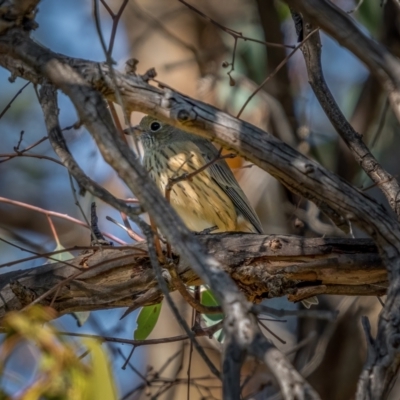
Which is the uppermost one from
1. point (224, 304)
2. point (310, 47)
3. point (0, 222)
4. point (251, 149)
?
point (0, 222)

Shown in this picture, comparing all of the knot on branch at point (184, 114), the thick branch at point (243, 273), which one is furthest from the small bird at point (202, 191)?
the knot on branch at point (184, 114)

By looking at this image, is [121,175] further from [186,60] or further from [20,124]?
[20,124]

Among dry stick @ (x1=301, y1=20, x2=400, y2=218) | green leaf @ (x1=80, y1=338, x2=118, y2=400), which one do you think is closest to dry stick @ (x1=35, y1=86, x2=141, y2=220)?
green leaf @ (x1=80, y1=338, x2=118, y2=400)

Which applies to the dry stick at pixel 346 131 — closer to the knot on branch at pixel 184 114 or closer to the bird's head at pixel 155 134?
the knot on branch at pixel 184 114

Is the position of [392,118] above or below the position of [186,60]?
below

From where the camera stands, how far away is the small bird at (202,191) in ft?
17.2

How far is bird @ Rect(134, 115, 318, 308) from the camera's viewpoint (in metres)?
5.25

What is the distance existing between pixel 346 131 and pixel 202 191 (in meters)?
1.84

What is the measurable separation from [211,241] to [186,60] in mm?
3630

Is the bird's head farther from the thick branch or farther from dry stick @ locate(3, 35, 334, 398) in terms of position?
dry stick @ locate(3, 35, 334, 398)

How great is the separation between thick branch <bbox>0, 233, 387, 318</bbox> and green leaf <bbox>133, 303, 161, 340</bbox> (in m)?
0.51

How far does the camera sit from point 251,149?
8.01 feet

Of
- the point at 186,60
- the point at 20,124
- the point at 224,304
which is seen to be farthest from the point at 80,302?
the point at 20,124

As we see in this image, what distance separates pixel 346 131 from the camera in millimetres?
3605
